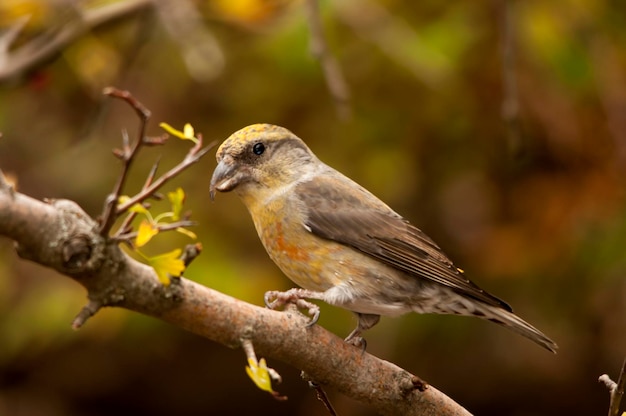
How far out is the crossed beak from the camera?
3785 millimetres

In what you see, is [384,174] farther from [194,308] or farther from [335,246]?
[194,308]

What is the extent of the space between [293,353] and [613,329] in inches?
155

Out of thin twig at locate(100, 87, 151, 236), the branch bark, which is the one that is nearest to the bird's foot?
the branch bark

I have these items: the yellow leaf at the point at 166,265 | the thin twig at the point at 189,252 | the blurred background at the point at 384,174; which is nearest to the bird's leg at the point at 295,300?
the thin twig at the point at 189,252

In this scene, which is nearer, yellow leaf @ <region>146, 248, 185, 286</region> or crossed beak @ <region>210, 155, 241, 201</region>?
yellow leaf @ <region>146, 248, 185, 286</region>

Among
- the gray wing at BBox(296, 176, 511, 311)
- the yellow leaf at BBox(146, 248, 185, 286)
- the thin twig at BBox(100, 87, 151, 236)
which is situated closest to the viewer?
the thin twig at BBox(100, 87, 151, 236)

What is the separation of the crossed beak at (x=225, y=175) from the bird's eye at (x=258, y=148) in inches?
6.4

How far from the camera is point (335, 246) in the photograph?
414 centimetres

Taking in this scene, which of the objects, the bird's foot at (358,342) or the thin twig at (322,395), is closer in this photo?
the thin twig at (322,395)

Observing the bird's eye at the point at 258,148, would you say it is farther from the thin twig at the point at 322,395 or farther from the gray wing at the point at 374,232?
the thin twig at the point at 322,395

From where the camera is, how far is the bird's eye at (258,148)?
407cm

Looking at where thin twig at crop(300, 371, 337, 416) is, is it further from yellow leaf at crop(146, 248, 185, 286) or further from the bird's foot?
yellow leaf at crop(146, 248, 185, 286)

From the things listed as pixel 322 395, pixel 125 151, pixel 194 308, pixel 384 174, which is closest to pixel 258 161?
pixel 322 395

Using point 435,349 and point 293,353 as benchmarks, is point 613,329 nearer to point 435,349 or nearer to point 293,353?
point 435,349
